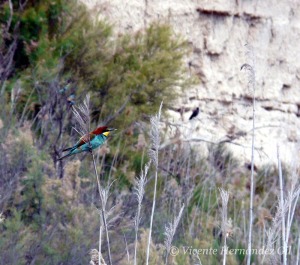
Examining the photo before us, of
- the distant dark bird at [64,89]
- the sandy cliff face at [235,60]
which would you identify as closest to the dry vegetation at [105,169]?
the distant dark bird at [64,89]

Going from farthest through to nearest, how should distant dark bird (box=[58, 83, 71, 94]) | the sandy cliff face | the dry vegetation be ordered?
1. the sandy cliff face
2. distant dark bird (box=[58, 83, 71, 94])
3. the dry vegetation

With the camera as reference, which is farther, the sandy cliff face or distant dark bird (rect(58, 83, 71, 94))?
the sandy cliff face

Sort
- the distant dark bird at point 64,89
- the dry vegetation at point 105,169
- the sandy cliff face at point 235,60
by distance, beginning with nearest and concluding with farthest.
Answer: the dry vegetation at point 105,169
the distant dark bird at point 64,89
the sandy cliff face at point 235,60

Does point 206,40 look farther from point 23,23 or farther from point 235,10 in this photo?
point 23,23

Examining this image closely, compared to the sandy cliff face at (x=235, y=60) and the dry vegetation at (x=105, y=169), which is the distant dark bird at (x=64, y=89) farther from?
the sandy cliff face at (x=235, y=60)

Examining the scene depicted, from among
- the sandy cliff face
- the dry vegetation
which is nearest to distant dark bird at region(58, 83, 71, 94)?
the dry vegetation

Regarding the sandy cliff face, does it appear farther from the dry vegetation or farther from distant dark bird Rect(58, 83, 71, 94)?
distant dark bird Rect(58, 83, 71, 94)

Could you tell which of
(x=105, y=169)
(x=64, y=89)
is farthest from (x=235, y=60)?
(x=64, y=89)

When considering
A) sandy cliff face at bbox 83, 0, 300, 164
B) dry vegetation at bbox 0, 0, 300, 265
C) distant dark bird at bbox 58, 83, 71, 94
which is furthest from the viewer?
sandy cliff face at bbox 83, 0, 300, 164

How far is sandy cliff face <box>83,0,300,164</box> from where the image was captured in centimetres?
886

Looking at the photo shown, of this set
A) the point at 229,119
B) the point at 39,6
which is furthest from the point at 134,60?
the point at 229,119

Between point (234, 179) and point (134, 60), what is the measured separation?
139cm

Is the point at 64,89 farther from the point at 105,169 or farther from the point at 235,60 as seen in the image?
the point at 235,60

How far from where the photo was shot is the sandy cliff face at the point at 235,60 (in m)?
8.86
